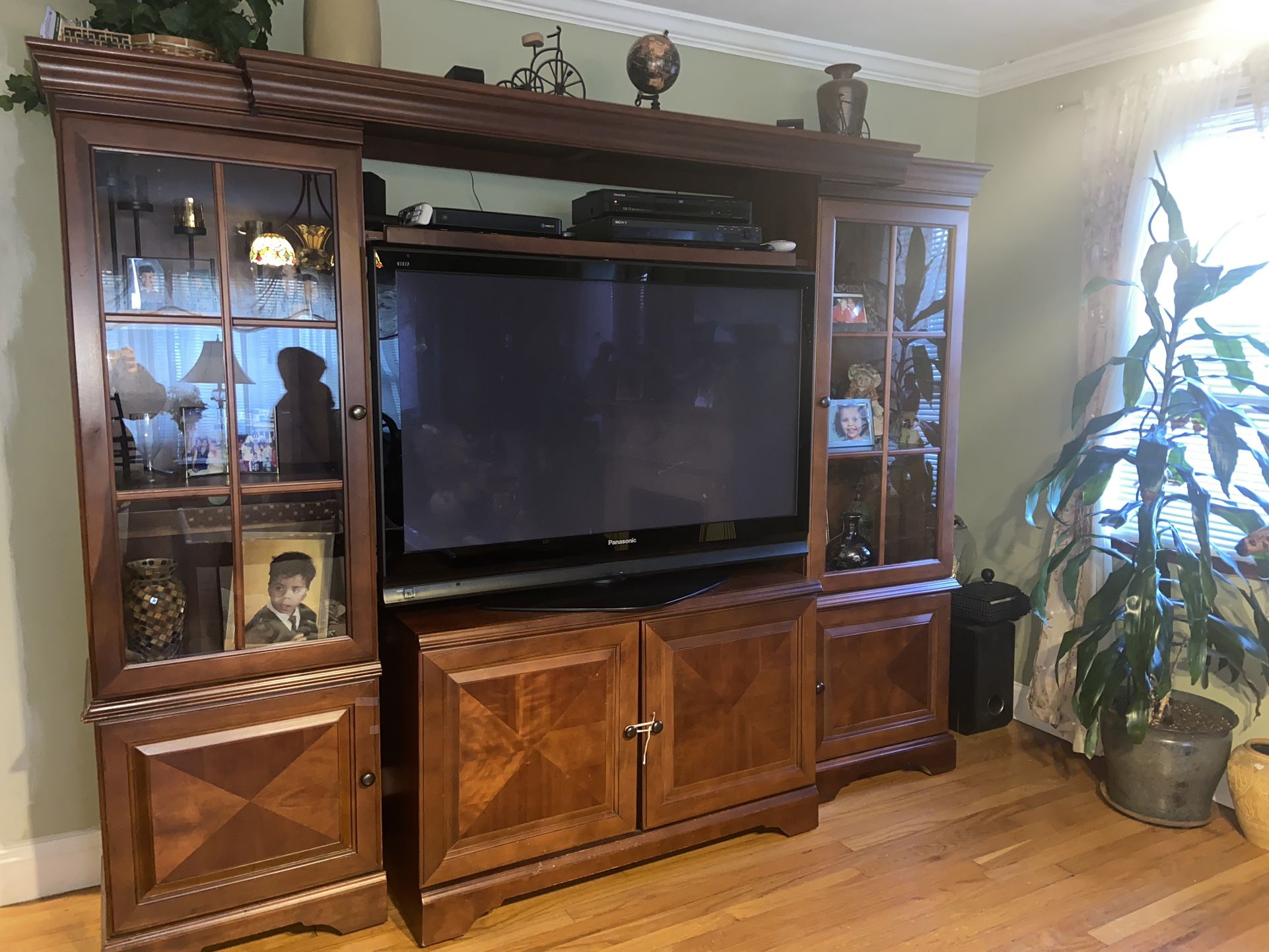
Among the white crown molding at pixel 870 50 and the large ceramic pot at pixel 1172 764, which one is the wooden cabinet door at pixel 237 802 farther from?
the large ceramic pot at pixel 1172 764

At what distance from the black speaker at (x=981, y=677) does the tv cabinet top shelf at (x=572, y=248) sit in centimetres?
145

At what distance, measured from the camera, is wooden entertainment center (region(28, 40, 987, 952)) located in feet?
6.11

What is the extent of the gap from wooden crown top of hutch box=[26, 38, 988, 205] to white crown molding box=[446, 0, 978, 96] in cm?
46

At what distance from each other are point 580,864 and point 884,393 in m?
1.61

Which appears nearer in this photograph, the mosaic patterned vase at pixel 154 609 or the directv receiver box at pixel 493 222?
the mosaic patterned vase at pixel 154 609

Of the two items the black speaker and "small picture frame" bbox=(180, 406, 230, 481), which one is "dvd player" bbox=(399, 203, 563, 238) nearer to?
"small picture frame" bbox=(180, 406, 230, 481)

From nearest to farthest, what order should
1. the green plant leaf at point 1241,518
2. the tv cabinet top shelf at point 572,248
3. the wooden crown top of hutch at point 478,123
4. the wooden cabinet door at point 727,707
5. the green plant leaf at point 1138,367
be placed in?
the wooden crown top of hutch at point 478,123 < the tv cabinet top shelf at point 572,248 < the wooden cabinet door at point 727,707 < the green plant leaf at point 1241,518 < the green plant leaf at point 1138,367

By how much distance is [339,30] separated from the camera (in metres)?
2.01

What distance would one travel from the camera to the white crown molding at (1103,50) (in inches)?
106

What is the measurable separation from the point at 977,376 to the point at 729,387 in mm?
1441

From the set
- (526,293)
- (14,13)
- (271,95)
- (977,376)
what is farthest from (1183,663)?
(14,13)

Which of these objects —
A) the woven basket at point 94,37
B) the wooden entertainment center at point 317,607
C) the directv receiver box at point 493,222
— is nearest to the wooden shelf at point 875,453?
the wooden entertainment center at point 317,607

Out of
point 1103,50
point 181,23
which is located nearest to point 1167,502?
point 1103,50

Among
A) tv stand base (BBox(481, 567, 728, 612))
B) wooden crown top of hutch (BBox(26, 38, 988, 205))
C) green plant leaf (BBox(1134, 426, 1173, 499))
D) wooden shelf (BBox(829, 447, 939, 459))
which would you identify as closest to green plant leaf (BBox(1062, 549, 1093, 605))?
green plant leaf (BBox(1134, 426, 1173, 499))
